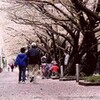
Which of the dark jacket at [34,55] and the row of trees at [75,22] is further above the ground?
the row of trees at [75,22]

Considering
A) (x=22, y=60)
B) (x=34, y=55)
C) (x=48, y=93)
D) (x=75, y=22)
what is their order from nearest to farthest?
(x=48, y=93)
(x=34, y=55)
(x=22, y=60)
(x=75, y=22)

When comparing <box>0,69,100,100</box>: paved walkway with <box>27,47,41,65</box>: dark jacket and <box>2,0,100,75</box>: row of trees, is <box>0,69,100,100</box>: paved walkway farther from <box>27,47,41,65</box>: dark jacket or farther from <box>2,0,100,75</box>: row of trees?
<box>2,0,100,75</box>: row of trees

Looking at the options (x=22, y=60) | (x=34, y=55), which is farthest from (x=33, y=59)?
(x=22, y=60)

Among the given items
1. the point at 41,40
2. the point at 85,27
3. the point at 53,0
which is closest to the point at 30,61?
the point at 53,0

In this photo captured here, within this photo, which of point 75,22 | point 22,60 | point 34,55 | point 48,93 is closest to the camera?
point 48,93

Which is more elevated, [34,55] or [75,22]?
[75,22]

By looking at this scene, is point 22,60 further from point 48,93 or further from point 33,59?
point 48,93

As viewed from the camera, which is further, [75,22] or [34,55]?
[75,22]

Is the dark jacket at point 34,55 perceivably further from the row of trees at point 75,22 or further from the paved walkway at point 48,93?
the paved walkway at point 48,93

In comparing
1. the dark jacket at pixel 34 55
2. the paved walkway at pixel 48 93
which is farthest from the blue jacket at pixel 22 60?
the paved walkway at pixel 48 93

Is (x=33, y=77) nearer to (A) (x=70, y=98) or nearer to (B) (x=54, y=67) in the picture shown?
(A) (x=70, y=98)

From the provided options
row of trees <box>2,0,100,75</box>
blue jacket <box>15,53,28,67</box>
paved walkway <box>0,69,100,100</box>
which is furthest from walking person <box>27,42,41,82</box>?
paved walkway <box>0,69,100,100</box>

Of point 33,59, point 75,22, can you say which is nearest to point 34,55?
point 33,59

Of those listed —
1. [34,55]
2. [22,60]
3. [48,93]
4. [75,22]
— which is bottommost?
[48,93]
